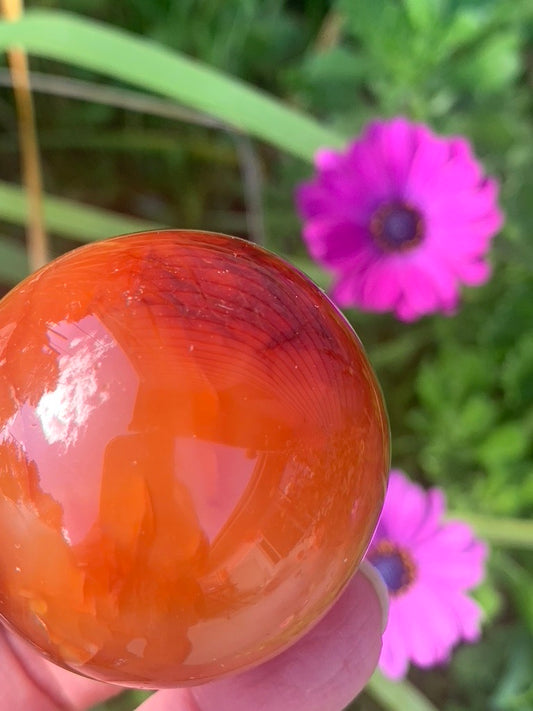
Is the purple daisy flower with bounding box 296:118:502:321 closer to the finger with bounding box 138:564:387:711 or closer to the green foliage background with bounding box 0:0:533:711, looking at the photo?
the green foliage background with bounding box 0:0:533:711

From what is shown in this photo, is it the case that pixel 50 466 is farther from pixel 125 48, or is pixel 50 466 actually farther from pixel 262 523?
pixel 125 48

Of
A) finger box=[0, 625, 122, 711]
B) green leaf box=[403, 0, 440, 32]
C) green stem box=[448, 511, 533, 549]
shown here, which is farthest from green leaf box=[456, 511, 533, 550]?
green leaf box=[403, 0, 440, 32]

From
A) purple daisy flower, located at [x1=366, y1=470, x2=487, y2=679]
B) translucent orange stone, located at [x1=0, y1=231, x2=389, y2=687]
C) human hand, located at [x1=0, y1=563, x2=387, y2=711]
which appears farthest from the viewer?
purple daisy flower, located at [x1=366, y1=470, x2=487, y2=679]

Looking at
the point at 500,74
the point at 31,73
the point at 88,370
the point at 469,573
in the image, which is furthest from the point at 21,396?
the point at 31,73

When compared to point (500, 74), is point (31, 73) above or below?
above

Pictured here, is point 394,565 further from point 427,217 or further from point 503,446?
point 427,217

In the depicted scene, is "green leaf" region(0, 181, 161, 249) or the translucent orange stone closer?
the translucent orange stone
